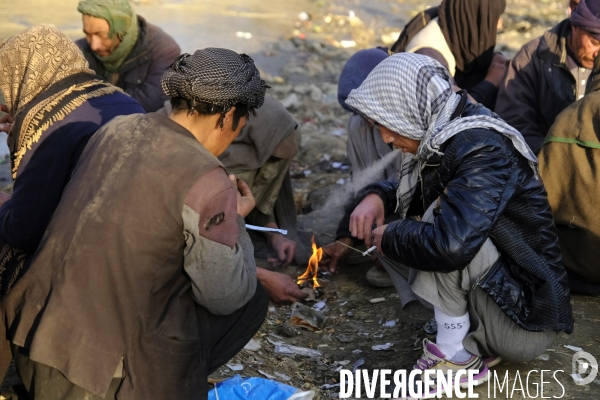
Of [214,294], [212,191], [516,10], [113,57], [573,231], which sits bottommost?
[516,10]

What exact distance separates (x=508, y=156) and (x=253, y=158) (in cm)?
222

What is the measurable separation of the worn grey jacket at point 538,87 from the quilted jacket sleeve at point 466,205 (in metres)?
2.42

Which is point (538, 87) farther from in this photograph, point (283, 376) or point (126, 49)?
point (126, 49)

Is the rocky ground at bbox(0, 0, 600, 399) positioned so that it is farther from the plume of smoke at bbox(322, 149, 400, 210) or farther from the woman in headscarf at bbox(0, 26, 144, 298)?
the woman in headscarf at bbox(0, 26, 144, 298)

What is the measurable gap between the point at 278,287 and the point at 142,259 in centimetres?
185

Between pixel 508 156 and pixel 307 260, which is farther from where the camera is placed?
pixel 307 260

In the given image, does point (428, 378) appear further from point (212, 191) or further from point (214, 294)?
point (212, 191)

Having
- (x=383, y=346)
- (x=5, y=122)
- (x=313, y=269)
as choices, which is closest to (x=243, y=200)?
(x=383, y=346)

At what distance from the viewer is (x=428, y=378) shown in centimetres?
300

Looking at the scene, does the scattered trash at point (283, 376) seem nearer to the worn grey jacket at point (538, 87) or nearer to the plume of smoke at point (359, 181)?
the plume of smoke at point (359, 181)

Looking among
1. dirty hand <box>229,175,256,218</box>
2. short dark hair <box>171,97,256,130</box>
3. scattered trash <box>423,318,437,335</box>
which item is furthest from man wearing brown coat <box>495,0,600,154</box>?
short dark hair <box>171,97,256,130</box>

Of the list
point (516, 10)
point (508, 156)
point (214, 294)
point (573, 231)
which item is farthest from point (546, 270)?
point (516, 10)

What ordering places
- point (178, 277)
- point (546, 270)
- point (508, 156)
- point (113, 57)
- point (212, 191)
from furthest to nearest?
point (113, 57) → point (546, 270) → point (508, 156) → point (178, 277) → point (212, 191)

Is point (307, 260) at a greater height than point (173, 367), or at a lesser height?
lesser
